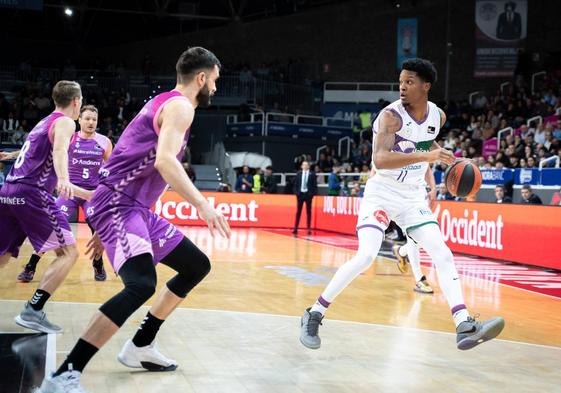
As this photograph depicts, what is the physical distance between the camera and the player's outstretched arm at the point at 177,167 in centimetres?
389

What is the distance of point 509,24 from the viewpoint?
25.6 metres

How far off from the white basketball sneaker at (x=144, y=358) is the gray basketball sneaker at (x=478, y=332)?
2011 millimetres

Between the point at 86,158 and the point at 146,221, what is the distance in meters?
4.66

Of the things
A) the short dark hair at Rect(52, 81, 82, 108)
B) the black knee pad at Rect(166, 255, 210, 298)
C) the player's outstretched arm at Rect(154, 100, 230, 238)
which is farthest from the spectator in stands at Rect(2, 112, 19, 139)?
the player's outstretched arm at Rect(154, 100, 230, 238)

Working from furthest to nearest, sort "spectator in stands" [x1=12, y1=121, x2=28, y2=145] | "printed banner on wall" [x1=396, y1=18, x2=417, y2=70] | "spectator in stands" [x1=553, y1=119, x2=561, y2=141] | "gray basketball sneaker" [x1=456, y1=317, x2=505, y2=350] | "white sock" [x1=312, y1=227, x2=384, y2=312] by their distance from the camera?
"printed banner on wall" [x1=396, y1=18, x2=417, y2=70] < "spectator in stands" [x1=12, y1=121, x2=28, y2=145] < "spectator in stands" [x1=553, y1=119, x2=561, y2=141] < "white sock" [x1=312, y1=227, x2=384, y2=312] < "gray basketball sneaker" [x1=456, y1=317, x2=505, y2=350]

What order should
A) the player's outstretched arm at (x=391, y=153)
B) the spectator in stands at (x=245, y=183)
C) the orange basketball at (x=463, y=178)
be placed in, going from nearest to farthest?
the player's outstretched arm at (x=391, y=153)
the orange basketball at (x=463, y=178)
the spectator in stands at (x=245, y=183)

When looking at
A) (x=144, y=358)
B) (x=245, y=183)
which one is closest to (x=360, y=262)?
(x=144, y=358)

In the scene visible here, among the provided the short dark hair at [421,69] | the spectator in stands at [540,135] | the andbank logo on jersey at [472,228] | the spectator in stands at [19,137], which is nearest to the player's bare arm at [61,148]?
the short dark hair at [421,69]

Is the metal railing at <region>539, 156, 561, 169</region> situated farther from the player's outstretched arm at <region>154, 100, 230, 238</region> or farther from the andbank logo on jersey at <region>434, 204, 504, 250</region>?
the player's outstretched arm at <region>154, 100, 230, 238</region>

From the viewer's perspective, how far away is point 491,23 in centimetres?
2570

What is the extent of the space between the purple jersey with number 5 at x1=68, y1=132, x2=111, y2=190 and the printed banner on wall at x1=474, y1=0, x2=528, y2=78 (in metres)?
19.9

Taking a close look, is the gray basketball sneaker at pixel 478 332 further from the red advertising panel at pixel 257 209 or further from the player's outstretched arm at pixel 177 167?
the red advertising panel at pixel 257 209

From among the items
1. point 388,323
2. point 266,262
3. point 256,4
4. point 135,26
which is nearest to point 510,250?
point 266,262

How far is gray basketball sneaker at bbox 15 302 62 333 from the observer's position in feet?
19.1
